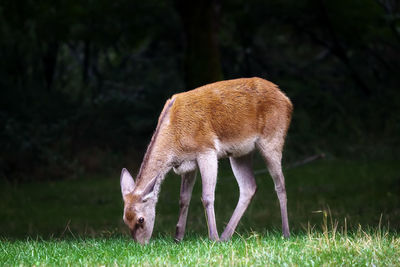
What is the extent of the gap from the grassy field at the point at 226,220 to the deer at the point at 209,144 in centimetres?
37

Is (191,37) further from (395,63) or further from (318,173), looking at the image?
(395,63)

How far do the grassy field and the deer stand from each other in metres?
0.37

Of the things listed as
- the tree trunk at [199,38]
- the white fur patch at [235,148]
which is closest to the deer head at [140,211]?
the white fur patch at [235,148]

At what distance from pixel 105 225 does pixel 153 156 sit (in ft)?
13.4

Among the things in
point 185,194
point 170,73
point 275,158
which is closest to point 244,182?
point 275,158

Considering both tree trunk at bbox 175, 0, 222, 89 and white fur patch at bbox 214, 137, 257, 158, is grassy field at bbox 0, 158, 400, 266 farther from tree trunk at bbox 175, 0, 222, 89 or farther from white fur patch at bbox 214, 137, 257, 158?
tree trunk at bbox 175, 0, 222, 89

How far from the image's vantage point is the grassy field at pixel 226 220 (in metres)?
6.15

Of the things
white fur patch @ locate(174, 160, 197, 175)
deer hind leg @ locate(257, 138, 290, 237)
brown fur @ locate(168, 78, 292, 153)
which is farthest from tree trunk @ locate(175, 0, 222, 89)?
white fur patch @ locate(174, 160, 197, 175)

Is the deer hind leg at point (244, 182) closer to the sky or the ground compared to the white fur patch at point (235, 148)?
closer to the ground

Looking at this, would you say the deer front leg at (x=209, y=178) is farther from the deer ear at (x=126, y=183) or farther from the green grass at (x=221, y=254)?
the deer ear at (x=126, y=183)

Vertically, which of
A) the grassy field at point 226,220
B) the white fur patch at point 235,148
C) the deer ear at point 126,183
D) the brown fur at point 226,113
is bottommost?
the grassy field at point 226,220

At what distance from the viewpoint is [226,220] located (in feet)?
37.1

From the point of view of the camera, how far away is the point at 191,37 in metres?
16.6

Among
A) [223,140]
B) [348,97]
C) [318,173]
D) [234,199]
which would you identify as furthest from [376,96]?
[223,140]
